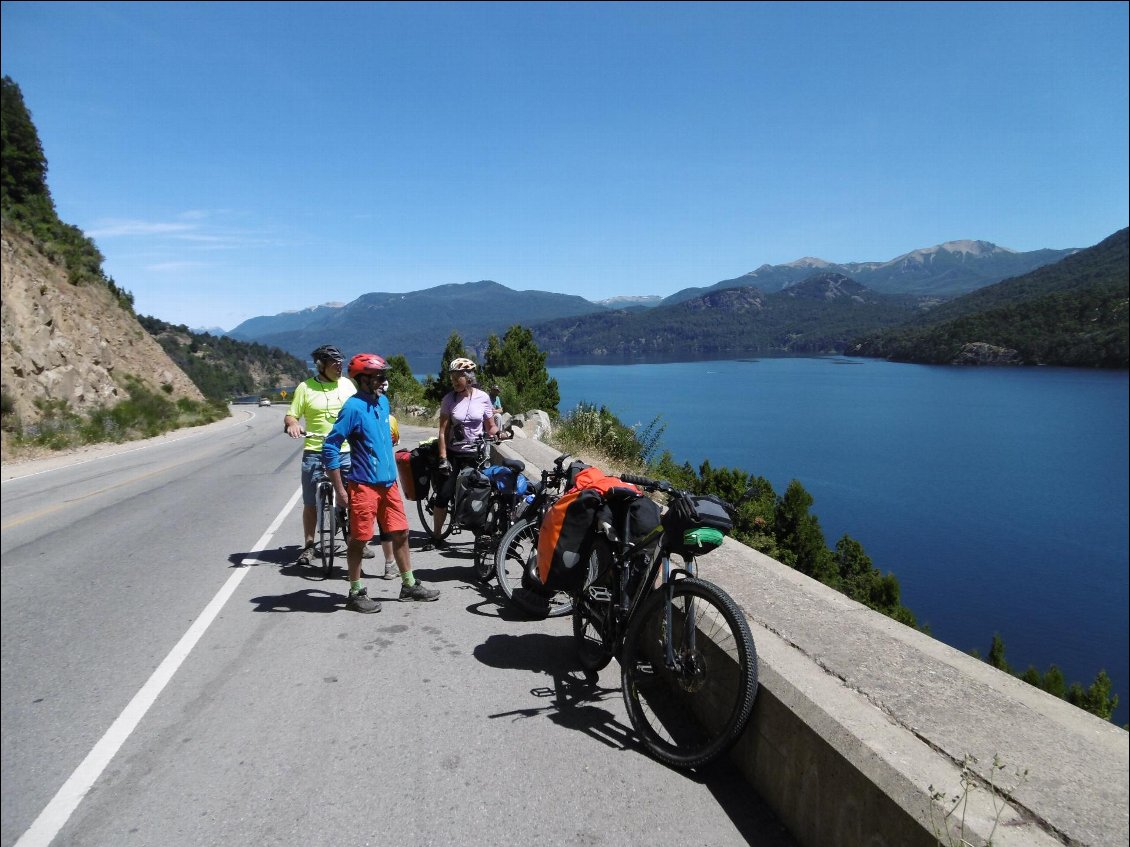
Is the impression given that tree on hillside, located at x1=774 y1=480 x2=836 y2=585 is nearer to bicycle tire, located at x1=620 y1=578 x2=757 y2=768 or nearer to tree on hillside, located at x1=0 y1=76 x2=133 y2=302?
bicycle tire, located at x1=620 y1=578 x2=757 y2=768

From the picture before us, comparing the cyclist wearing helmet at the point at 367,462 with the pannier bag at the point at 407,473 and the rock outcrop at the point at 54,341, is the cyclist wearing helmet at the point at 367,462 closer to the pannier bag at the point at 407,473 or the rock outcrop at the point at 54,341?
the pannier bag at the point at 407,473

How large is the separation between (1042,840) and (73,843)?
3506mm

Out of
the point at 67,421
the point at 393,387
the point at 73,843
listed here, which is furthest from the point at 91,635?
the point at 393,387

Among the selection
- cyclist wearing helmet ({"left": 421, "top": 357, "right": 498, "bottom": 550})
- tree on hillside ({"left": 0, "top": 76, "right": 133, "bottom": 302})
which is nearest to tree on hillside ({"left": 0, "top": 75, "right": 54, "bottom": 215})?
tree on hillside ({"left": 0, "top": 76, "right": 133, "bottom": 302})

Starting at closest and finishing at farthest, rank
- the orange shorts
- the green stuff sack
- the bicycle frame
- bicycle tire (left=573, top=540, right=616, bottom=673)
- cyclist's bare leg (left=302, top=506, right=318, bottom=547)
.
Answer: the green stuff sack, the bicycle frame, bicycle tire (left=573, top=540, right=616, bottom=673), the orange shorts, cyclist's bare leg (left=302, top=506, right=318, bottom=547)

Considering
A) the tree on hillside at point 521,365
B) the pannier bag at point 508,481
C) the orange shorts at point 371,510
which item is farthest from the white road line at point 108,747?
the tree on hillside at point 521,365

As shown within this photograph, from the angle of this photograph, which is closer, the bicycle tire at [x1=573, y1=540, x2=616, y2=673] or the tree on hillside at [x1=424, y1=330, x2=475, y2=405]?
the bicycle tire at [x1=573, y1=540, x2=616, y2=673]

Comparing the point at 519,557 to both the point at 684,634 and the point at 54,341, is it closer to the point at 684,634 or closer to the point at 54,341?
the point at 684,634

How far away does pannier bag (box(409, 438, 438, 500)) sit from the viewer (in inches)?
Answer: 277

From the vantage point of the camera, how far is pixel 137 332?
4441 centimetres

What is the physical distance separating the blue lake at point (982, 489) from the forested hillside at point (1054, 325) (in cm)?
376

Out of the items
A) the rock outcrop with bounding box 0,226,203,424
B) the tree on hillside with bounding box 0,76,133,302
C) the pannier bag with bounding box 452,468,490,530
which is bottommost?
the pannier bag with bounding box 452,468,490,530

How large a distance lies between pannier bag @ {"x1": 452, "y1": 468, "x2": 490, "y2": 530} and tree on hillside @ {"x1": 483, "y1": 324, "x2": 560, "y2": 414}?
25288 millimetres

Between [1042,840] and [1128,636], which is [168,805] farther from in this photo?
[1128,636]
